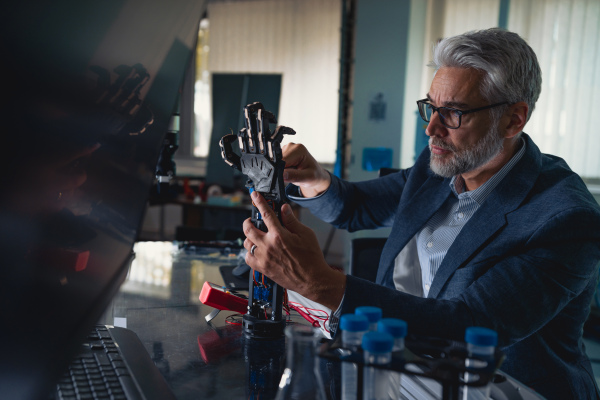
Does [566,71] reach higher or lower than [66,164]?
higher

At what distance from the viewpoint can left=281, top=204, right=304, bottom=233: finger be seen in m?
1.04

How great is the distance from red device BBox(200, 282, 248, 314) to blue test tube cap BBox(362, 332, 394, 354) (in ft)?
2.04

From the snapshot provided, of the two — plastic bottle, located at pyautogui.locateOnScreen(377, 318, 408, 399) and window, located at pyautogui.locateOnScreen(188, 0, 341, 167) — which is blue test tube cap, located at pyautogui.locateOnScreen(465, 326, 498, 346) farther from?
window, located at pyautogui.locateOnScreen(188, 0, 341, 167)

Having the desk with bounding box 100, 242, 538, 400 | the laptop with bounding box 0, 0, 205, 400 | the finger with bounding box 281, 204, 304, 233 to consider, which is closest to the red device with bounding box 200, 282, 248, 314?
the desk with bounding box 100, 242, 538, 400

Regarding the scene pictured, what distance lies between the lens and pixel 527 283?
1128 mm

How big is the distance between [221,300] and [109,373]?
0.40 metres

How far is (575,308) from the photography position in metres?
1.31

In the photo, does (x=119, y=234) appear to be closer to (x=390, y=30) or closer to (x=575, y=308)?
(x=575, y=308)

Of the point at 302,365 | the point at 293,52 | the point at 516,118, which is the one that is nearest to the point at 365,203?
the point at 516,118

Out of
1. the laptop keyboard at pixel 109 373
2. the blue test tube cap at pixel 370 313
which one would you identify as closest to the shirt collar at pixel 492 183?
the blue test tube cap at pixel 370 313

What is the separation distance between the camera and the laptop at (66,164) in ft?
1.38

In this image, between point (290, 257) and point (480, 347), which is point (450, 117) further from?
point (480, 347)

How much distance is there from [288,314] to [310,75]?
195 inches

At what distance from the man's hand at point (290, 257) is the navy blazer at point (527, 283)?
6 centimetres
